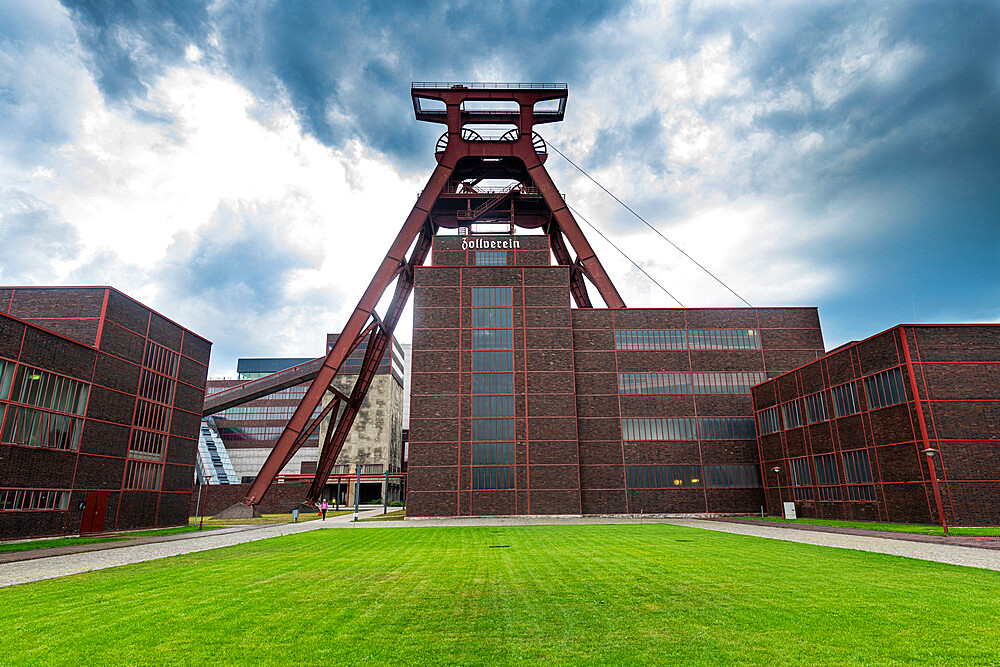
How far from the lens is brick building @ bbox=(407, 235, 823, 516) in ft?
138

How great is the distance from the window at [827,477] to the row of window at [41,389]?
43226 mm

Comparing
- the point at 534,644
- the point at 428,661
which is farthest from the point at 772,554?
the point at 428,661

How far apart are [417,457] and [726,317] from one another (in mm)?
28827

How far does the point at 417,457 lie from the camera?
1646 inches

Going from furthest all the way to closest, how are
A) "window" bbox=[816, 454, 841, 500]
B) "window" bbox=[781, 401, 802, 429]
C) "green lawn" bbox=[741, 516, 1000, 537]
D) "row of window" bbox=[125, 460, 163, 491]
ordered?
"window" bbox=[781, 401, 802, 429] < "window" bbox=[816, 454, 841, 500] < "row of window" bbox=[125, 460, 163, 491] < "green lawn" bbox=[741, 516, 1000, 537]

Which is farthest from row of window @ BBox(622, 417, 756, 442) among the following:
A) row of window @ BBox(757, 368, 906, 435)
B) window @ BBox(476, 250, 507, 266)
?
window @ BBox(476, 250, 507, 266)

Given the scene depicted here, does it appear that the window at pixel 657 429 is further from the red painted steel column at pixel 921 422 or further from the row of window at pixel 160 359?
the row of window at pixel 160 359

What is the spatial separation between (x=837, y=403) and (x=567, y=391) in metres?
18.6

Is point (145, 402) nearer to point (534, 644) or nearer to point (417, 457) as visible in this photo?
point (417, 457)

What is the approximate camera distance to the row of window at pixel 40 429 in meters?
24.5

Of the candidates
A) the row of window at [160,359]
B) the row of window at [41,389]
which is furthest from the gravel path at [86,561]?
the row of window at [160,359]

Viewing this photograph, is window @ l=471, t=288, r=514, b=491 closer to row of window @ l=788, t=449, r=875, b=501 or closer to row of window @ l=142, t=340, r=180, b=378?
row of window @ l=788, t=449, r=875, b=501

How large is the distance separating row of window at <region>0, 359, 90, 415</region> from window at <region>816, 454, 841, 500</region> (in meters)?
43.2

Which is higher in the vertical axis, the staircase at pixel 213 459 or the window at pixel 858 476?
the staircase at pixel 213 459
